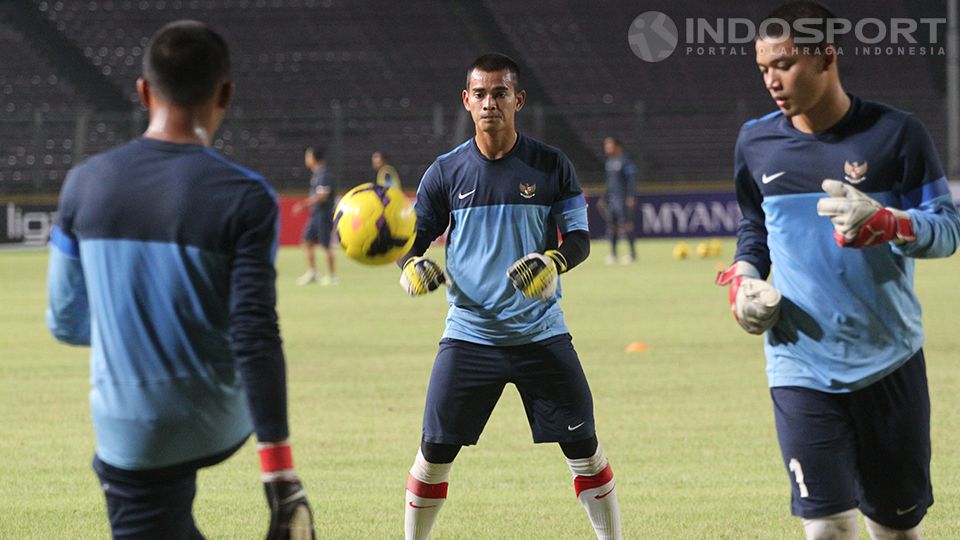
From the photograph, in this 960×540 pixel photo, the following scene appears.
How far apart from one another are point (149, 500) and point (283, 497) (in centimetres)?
42

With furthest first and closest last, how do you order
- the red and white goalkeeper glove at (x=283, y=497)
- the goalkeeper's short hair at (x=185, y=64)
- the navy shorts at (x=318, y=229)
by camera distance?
the navy shorts at (x=318, y=229)
the goalkeeper's short hair at (x=185, y=64)
the red and white goalkeeper glove at (x=283, y=497)

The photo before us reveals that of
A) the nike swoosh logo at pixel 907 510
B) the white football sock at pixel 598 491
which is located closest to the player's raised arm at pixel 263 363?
the nike swoosh logo at pixel 907 510

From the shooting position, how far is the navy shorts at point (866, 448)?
4.93m

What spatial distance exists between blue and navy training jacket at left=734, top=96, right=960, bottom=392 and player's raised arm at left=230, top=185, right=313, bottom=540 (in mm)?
2065

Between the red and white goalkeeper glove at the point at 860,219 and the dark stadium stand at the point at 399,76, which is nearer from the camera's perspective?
the red and white goalkeeper glove at the point at 860,219

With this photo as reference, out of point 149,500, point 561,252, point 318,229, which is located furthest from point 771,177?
point 318,229

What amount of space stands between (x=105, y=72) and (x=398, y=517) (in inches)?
1434

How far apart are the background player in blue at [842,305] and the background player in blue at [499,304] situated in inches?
56.6

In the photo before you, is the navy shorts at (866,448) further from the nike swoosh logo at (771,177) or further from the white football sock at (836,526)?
the nike swoosh logo at (771,177)

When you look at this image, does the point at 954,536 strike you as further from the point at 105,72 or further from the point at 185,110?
the point at 105,72

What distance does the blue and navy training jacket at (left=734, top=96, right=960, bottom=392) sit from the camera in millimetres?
4953

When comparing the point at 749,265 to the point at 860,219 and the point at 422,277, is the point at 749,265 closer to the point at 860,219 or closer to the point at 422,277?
the point at 860,219

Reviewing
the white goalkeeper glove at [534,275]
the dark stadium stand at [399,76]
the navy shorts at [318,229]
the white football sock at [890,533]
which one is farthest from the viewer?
the dark stadium stand at [399,76]

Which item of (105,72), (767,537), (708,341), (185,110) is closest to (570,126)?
(105,72)
